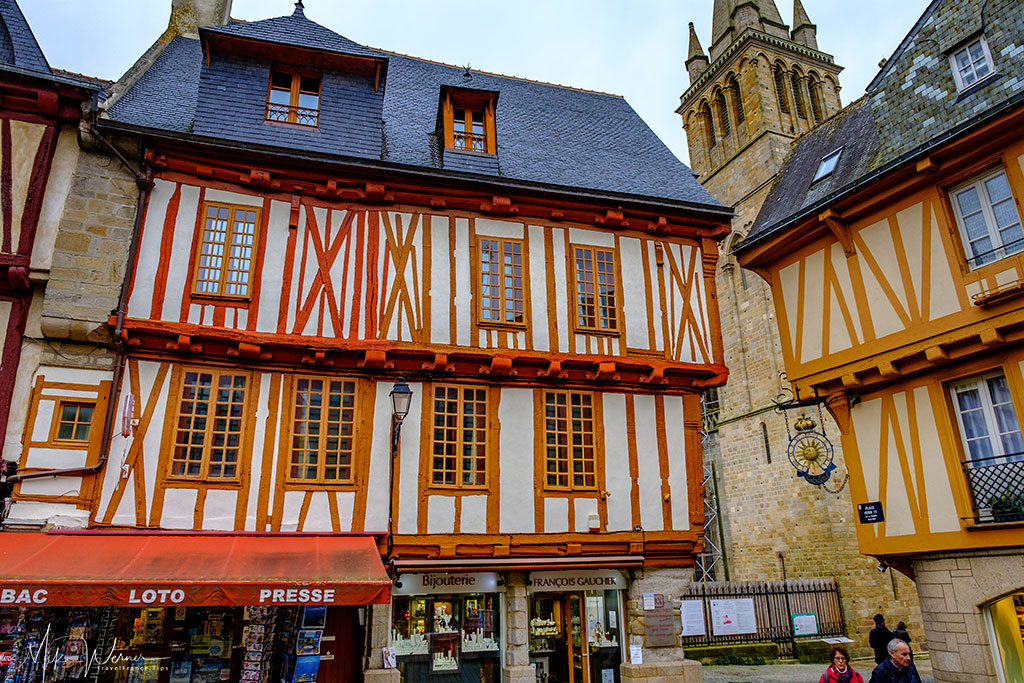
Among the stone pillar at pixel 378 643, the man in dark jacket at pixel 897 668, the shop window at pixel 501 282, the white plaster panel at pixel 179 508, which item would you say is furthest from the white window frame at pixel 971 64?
the white plaster panel at pixel 179 508

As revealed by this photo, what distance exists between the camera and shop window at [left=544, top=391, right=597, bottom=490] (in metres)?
9.74

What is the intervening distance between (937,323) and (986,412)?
1204 mm

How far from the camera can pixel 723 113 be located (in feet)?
91.3

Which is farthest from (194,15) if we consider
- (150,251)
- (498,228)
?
(498,228)

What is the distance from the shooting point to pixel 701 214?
11336 mm

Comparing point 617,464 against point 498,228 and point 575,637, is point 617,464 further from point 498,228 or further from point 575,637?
point 498,228

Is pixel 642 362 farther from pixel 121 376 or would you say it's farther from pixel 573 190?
pixel 121 376

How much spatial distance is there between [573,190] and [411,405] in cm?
410

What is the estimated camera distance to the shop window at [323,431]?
8930 millimetres

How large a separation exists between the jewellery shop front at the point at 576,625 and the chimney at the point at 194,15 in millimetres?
11464

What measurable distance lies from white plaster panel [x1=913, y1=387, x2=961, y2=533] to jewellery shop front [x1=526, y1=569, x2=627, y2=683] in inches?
161

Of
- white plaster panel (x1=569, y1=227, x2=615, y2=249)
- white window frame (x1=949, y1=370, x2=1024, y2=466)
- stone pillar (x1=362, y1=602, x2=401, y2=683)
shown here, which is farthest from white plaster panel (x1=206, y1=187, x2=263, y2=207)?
white window frame (x1=949, y1=370, x2=1024, y2=466)

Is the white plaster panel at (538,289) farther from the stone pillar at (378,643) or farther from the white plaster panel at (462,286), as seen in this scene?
the stone pillar at (378,643)

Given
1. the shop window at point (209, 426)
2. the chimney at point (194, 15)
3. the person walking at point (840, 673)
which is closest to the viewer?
the person walking at point (840, 673)
